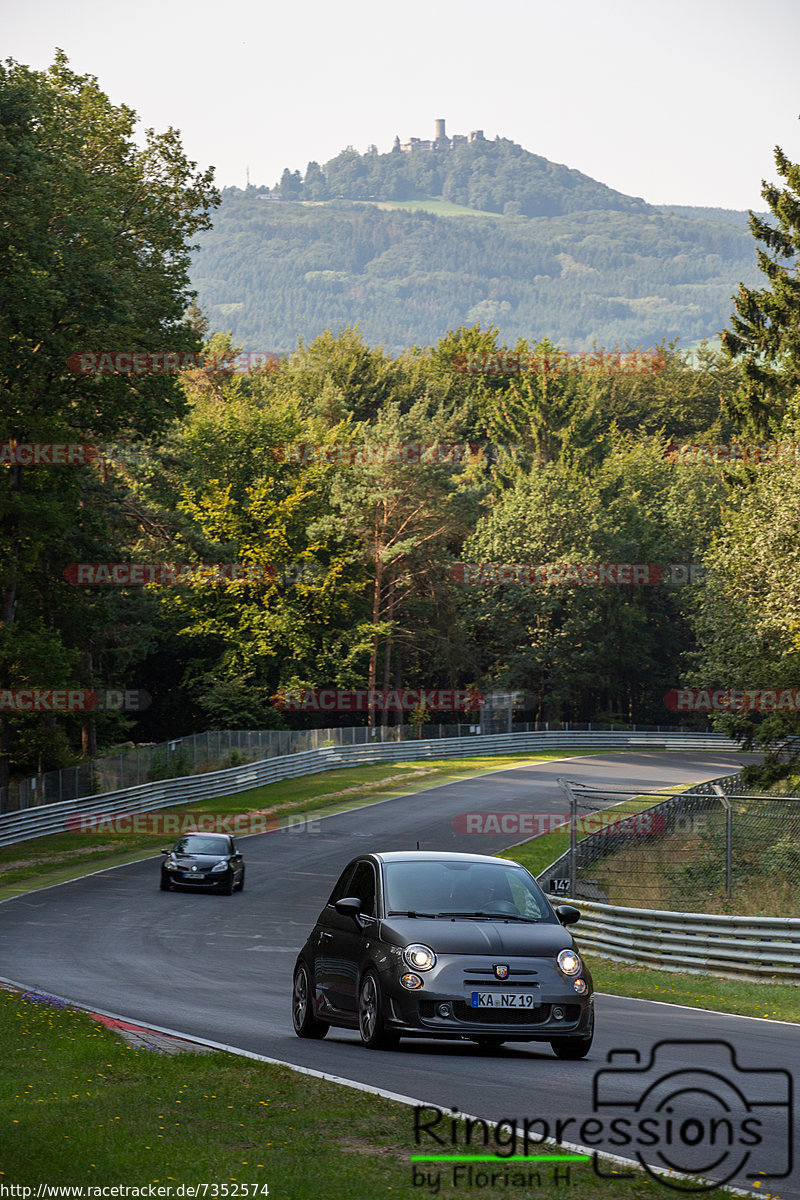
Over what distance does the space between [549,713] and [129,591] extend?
133 feet

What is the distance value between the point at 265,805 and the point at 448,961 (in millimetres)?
40540

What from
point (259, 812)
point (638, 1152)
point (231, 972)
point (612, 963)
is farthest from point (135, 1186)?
point (259, 812)

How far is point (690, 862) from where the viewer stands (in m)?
25.1

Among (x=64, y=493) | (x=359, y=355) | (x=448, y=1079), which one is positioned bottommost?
(x=448, y=1079)

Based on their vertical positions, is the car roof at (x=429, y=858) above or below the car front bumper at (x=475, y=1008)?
above

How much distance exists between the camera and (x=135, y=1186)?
638 centimetres

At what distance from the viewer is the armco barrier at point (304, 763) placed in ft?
137

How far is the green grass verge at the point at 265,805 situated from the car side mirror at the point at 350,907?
70.2ft

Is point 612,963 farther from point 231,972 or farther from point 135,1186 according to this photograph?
point 135,1186

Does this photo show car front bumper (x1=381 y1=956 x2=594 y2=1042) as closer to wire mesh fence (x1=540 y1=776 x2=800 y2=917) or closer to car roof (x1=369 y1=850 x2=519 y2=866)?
car roof (x1=369 y1=850 x2=519 y2=866)

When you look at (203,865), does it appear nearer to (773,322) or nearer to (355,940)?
(355,940)

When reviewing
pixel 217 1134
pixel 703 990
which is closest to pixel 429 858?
pixel 217 1134

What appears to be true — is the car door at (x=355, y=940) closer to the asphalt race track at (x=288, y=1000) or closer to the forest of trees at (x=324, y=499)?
the asphalt race track at (x=288, y=1000)

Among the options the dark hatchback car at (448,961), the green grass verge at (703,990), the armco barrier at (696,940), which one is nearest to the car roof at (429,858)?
the dark hatchback car at (448,961)
